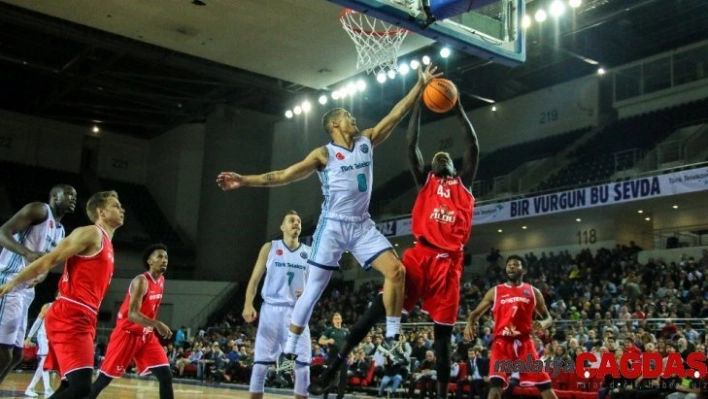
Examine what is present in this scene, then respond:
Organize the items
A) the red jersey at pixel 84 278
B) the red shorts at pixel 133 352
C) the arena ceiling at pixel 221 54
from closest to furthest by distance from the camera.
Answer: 1. the red jersey at pixel 84 278
2. the red shorts at pixel 133 352
3. the arena ceiling at pixel 221 54

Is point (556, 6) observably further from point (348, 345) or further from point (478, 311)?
point (348, 345)

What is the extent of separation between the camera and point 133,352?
7.15 metres

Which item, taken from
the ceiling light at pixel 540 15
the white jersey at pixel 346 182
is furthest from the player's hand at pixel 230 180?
the ceiling light at pixel 540 15

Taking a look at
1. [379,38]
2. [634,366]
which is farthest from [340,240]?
[634,366]

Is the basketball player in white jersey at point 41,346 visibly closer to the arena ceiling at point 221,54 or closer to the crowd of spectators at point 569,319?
the crowd of spectators at point 569,319

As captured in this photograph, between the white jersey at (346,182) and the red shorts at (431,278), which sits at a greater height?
the white jersey at (346,182)

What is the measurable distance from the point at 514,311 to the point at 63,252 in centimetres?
490

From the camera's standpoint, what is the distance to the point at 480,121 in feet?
101

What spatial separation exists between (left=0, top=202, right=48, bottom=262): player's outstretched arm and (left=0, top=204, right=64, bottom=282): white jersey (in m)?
0.10

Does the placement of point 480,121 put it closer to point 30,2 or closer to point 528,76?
point 528,76

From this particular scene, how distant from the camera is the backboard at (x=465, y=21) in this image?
26.8ft

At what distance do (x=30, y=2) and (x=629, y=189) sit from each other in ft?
52.6

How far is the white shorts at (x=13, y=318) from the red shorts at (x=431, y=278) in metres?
3.42

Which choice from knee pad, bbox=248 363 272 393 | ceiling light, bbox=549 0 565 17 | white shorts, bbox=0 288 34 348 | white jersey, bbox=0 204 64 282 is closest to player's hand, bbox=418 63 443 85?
knee pad, bbox=248 363 272 393
